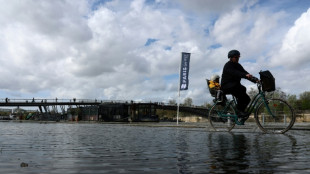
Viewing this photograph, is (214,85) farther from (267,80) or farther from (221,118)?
(267,80)

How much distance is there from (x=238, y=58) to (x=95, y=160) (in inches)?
231

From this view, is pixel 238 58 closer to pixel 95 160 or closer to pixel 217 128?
pixel 217 128

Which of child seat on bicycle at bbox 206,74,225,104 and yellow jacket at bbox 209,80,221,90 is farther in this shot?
yellow jacket at bbox 209,80,221,90

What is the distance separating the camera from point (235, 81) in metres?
7.73

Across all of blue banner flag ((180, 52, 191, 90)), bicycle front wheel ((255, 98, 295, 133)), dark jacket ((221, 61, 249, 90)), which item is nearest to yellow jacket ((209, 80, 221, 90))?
dark jacket ((221, 61, 249, 90))

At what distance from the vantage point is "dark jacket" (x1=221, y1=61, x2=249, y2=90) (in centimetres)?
759

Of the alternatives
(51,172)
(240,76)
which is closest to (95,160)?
(51,172)

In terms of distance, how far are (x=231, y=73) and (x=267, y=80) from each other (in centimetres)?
90

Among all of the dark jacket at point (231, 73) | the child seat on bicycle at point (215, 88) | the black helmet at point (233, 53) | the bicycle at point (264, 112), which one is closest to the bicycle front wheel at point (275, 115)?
the bicycle at point (264, 112)

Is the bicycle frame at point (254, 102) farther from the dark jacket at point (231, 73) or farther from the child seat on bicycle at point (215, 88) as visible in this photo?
the dark jacket at point (231, 73)

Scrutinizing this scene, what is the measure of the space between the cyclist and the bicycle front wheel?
0.37m

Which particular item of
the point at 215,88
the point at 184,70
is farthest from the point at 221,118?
the point at 184,70

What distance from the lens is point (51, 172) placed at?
246 centimetres

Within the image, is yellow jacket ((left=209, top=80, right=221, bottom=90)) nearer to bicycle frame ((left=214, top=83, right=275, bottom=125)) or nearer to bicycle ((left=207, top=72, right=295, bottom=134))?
bicycle ((left=207, top=72, right=295, bottom=134))
